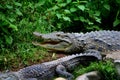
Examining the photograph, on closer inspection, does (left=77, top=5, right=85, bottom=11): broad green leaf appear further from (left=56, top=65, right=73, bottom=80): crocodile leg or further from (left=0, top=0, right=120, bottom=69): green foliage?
(left=56, top=65, right=73, bottom=80): crocodile leg

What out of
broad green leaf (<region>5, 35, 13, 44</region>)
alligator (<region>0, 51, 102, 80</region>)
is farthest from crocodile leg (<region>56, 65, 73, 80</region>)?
broad green leaf (<region>5, 35, 13, 44</region>)

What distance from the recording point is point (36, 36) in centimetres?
727

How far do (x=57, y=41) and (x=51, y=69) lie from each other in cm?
125

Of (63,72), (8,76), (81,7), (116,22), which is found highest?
(81,7)

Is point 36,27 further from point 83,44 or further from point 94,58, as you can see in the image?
point 94,58

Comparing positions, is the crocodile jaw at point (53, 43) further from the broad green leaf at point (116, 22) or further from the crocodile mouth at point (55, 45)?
the broad green leaf at point (116, 22)

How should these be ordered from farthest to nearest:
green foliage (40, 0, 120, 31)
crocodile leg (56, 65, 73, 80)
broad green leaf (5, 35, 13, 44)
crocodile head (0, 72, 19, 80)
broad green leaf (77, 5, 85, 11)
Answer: green foliage (40, 0, 120, 31) < broad green leaf (77, 5, 85, 11) < broad green leaf (5, 35, 13, 44) < crocodile leg (56, 65, 73, 80) < crocodile head (0, 72, 19, 80)

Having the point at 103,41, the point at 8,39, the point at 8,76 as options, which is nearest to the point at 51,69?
the point at 8,76

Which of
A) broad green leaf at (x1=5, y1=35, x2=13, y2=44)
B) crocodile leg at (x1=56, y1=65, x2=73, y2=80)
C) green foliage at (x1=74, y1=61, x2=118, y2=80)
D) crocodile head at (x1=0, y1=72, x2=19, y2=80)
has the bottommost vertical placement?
crocodile leg at (x1=56, y1=65, x2=73, y2=80)

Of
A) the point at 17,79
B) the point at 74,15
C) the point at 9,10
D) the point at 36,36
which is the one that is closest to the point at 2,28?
the point at 9,10

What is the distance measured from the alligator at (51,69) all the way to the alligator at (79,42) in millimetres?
408

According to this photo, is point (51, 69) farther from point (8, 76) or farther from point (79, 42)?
point (79, 42)

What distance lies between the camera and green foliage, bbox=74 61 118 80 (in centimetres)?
574

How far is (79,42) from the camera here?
7.25 meters
